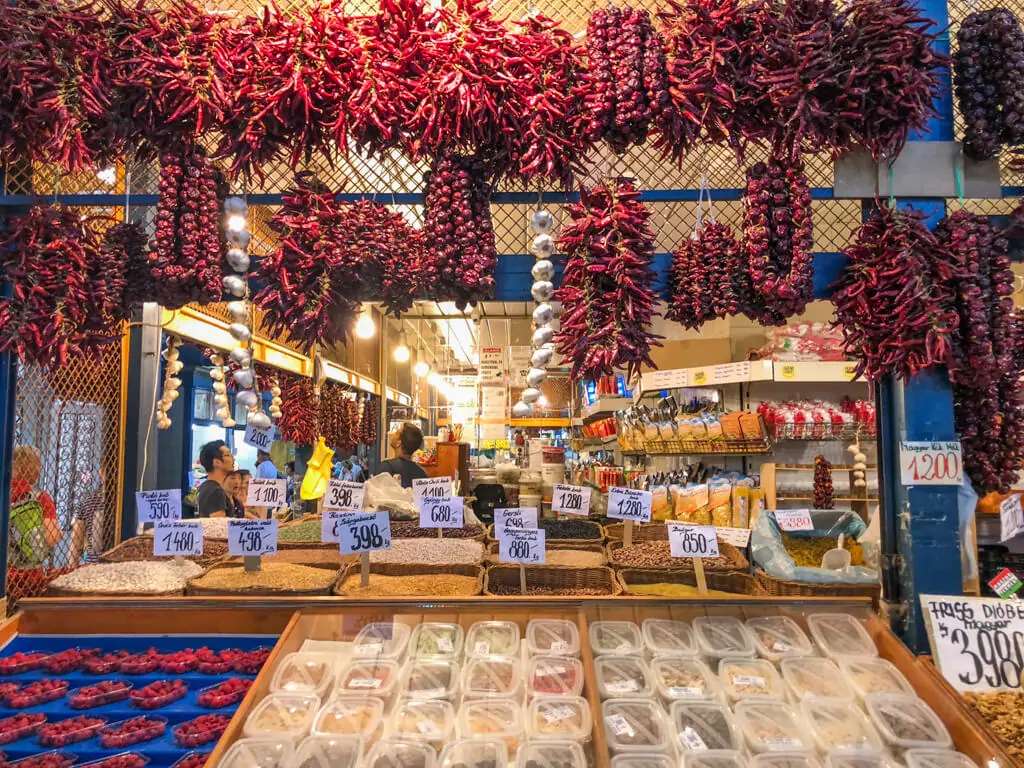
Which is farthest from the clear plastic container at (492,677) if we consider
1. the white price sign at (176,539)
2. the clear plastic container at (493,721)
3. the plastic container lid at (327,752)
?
the white price sign at (176,539)

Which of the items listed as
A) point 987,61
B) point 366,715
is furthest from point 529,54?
point 366,715

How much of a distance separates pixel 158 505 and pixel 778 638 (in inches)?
116

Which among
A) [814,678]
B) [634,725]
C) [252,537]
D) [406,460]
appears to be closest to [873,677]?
[814,678]

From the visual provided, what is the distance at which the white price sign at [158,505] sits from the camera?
3338 mm

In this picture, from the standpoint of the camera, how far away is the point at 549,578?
350cm

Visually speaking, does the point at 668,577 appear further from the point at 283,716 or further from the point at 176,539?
the point at 176,539

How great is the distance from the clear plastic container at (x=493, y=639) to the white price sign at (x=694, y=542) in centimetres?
79

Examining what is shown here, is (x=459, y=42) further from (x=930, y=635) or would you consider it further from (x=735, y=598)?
(x=930, y=635)

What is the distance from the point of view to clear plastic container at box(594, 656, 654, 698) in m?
2.38

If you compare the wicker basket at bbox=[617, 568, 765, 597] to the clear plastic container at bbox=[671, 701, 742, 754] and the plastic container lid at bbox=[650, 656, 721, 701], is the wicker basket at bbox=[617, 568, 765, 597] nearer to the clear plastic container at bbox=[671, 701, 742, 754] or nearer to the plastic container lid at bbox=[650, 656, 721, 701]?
the plastic container lid at bbox=[650, 656, 721, 701]

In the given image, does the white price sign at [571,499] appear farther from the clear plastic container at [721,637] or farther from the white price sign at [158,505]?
the white price sign at [158,505]

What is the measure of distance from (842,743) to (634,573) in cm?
146

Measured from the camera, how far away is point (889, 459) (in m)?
2.75

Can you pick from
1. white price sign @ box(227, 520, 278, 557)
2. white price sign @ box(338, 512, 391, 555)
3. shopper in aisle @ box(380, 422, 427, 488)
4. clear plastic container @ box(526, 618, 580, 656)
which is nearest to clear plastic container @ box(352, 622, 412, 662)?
white price sign @ box(338, 512, 391, 555)
